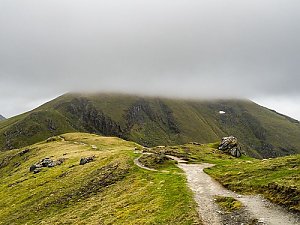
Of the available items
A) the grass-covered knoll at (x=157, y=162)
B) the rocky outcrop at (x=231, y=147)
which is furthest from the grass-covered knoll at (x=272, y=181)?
the rocky outcrop at (x=231, y=147)

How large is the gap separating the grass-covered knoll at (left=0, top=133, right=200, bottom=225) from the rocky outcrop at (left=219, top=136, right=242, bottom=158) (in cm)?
4547

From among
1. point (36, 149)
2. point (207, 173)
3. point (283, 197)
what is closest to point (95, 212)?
point (207, 173)

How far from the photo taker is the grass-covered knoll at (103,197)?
42.0 meters

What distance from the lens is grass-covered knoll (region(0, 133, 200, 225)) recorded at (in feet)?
138

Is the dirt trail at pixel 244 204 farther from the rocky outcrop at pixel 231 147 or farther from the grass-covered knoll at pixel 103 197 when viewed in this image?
the rocky outcrop at pixel 231 147

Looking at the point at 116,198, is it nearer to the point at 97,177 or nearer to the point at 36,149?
the point at 97,177

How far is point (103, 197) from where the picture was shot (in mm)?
58781

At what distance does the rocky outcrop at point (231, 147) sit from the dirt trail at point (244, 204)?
219 ft

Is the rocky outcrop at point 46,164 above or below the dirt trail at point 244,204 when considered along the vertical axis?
below

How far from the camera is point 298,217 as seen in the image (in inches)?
1246

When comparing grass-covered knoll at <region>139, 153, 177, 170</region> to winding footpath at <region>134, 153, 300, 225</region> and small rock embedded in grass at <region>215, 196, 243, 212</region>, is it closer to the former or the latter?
winding footpath at <region>134, 153, 300, 225</region>

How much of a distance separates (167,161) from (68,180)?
2616 cm

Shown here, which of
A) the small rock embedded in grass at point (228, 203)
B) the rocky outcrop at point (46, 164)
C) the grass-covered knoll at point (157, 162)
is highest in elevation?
the small rock embedded in grass at point (228, 203)

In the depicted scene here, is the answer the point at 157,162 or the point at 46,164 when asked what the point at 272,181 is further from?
the point at 46,164
